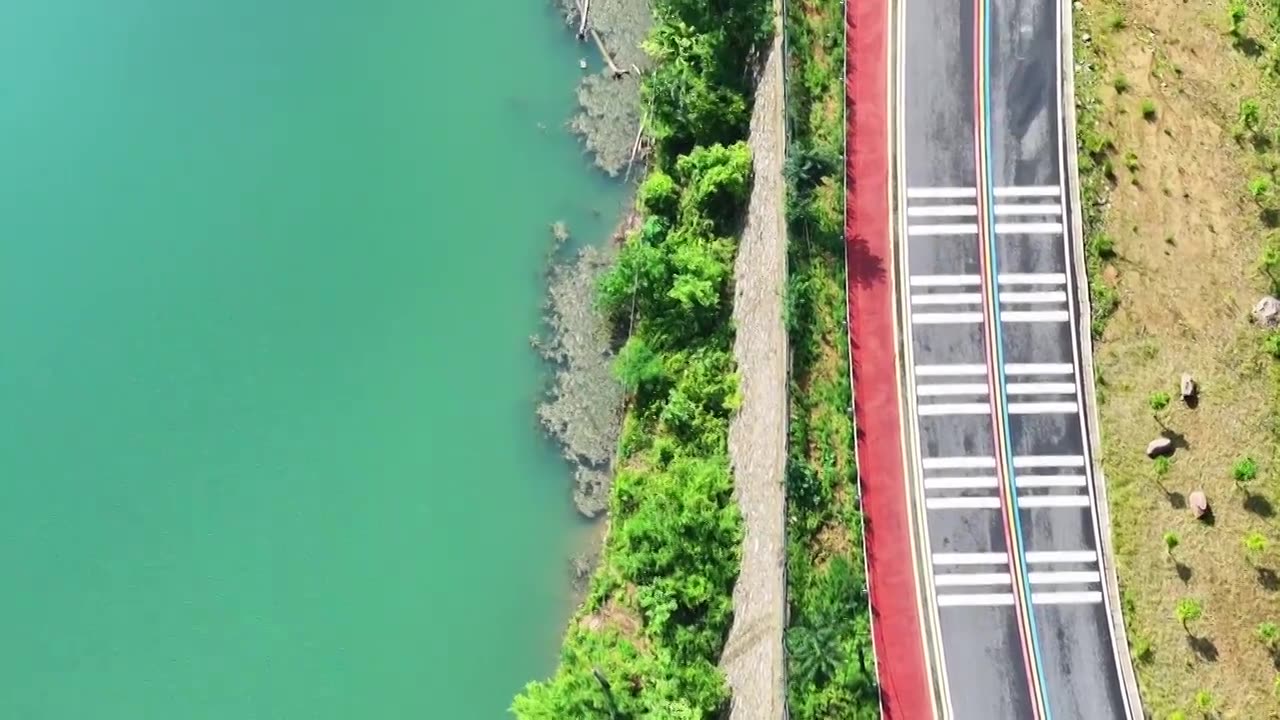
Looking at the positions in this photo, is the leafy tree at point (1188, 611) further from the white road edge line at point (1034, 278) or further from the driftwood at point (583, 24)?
the driftwood at point (583, 24)

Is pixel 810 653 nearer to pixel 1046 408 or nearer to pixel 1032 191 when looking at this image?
pixel 1046 408

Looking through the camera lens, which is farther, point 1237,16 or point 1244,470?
point 1237,16

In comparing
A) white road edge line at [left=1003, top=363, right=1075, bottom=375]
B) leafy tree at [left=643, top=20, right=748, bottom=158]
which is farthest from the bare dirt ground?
white road edge line at [left=1003, top=363, right=1075, bottom=375]

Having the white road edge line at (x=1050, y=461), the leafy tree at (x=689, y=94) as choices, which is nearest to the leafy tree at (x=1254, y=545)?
the white road edge line at (x=1050, y=461)

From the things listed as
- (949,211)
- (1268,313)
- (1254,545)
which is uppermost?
(949,211)

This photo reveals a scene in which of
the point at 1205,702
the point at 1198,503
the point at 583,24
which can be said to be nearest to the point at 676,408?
the point at 583,24

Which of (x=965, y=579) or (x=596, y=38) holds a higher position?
(x=596, y=38)

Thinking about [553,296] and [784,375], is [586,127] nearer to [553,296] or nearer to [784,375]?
[553,296]
